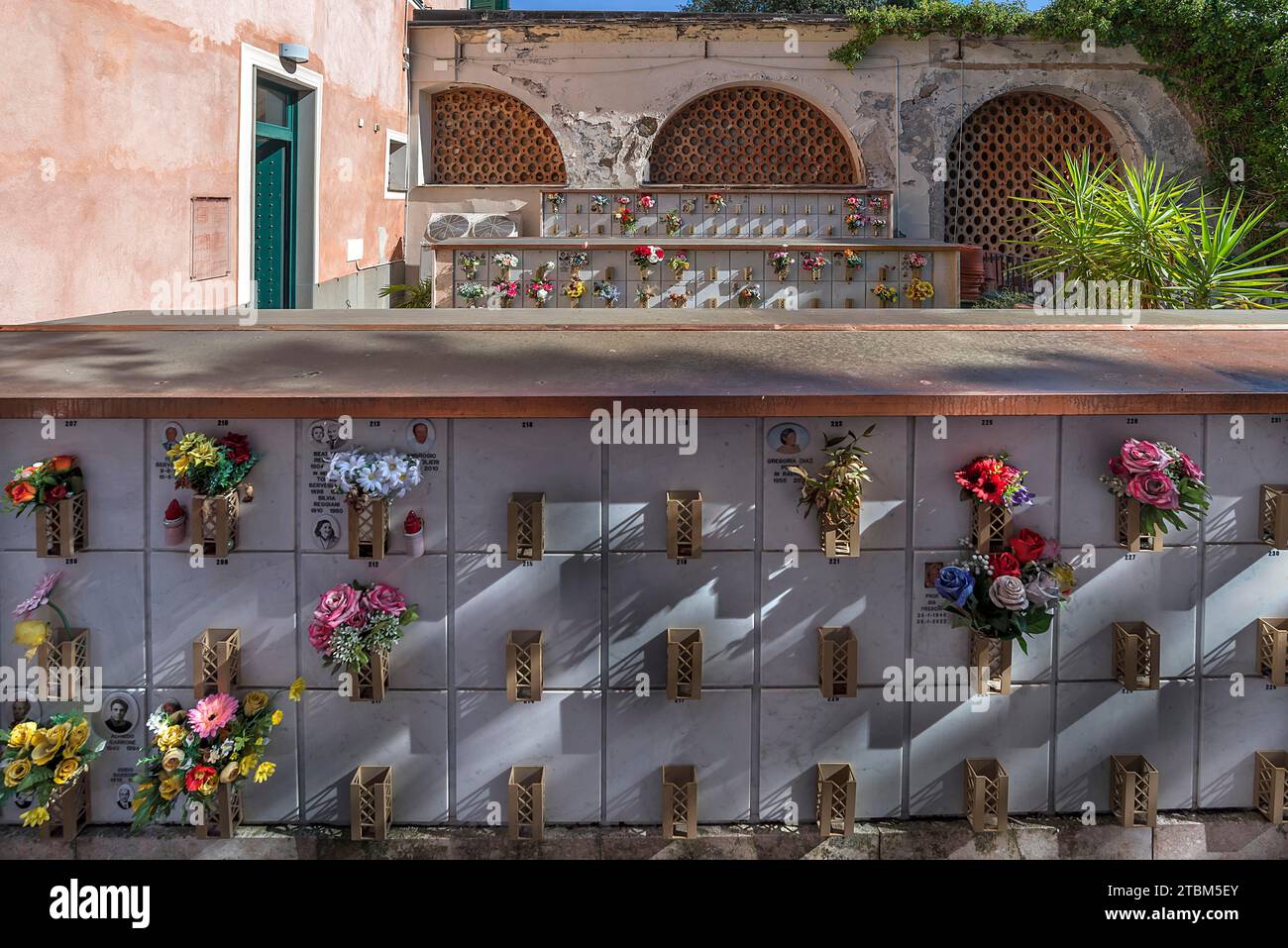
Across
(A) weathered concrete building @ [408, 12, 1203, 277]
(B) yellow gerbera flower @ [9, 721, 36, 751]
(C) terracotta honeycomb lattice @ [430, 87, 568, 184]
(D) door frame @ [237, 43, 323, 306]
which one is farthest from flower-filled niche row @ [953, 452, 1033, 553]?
(C) terracotta honeycomb lattice @ [430, 87, 568, 184]

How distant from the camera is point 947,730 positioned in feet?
8.21

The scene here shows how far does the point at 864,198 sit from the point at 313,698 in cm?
1096

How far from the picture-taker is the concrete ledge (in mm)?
2428

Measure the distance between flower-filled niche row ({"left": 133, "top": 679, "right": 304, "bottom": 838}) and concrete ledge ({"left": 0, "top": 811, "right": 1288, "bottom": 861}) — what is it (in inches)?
4.2

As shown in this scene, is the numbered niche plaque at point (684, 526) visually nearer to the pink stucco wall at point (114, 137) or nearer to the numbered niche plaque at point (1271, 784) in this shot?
the numbered niche plaque at point (1271, 784)

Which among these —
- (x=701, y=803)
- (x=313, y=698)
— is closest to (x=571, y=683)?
(x=701, y=803)

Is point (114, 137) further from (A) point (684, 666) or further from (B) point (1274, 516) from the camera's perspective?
(B) point (1274, 516)

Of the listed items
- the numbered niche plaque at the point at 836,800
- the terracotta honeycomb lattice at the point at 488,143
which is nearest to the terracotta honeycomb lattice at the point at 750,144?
the terracotta honeycomb lattice at the point at 488,143

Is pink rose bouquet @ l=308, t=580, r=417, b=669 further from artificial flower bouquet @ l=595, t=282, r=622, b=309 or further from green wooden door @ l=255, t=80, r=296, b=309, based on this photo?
green wooden door @ l=255, t=80, r=296, b=309

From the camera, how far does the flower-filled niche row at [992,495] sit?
232 cm

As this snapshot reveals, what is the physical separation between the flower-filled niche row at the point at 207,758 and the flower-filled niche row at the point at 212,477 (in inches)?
14.2

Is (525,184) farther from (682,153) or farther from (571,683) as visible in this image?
(571,683)

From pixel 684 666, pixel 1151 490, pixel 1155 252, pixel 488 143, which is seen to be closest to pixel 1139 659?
pixel 1151 490

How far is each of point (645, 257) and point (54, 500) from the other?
6280 millimetres
